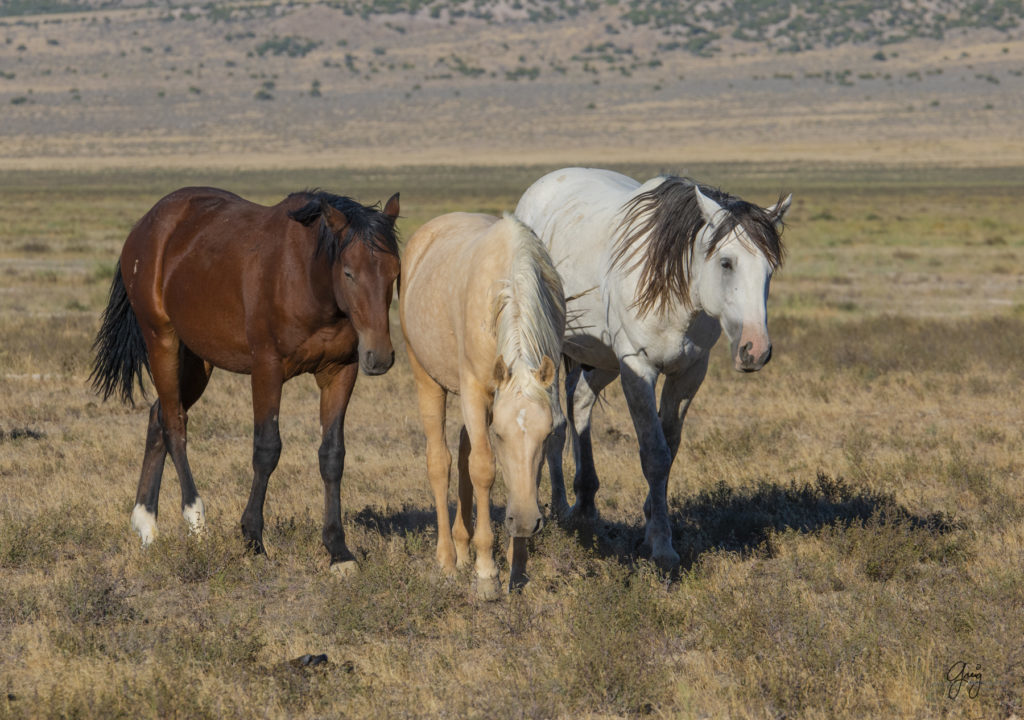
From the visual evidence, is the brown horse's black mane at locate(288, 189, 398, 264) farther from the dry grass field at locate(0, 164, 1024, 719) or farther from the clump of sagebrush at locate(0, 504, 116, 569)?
the clump of sagebrush at locate(0, 504, 116, 569)

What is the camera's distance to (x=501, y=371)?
220 inches

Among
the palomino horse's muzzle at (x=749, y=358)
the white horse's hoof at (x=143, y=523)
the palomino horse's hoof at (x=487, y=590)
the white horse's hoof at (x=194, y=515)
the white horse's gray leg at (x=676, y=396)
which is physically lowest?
the white horse's hoof at (x=143, y=523)

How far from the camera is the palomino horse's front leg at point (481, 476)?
6.15m

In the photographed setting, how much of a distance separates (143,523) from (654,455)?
3.10 metres

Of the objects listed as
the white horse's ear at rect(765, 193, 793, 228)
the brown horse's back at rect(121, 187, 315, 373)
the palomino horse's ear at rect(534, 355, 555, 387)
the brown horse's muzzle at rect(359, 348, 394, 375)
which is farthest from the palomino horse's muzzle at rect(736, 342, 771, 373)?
the brown horse's back at rect(121, 187, 315, 373)

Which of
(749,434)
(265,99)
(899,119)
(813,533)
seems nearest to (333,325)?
(813,533)

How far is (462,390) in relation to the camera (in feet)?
20.7

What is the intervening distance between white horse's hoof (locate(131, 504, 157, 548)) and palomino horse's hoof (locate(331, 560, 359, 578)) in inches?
50.1

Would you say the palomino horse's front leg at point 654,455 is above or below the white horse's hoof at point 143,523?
above

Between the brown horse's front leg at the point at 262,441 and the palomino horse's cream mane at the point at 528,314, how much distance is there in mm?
1616

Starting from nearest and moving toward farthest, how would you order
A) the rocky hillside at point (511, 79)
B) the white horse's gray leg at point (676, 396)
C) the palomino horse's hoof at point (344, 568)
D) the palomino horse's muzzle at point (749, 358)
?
the palomino horse's muzzle at point (749, 358), the palomino horse's hoof at point (344, 568), the white horse's gray leg at point (676, 396), the rocky hillside at point (511, 79)

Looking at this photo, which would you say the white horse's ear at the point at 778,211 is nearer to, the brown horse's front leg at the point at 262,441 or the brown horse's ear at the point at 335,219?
the brown horse's ear at the point at 335,219

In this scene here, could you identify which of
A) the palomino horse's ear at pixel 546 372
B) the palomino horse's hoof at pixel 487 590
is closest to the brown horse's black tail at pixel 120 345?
the palomino horse's hoof at pixel 487 590
